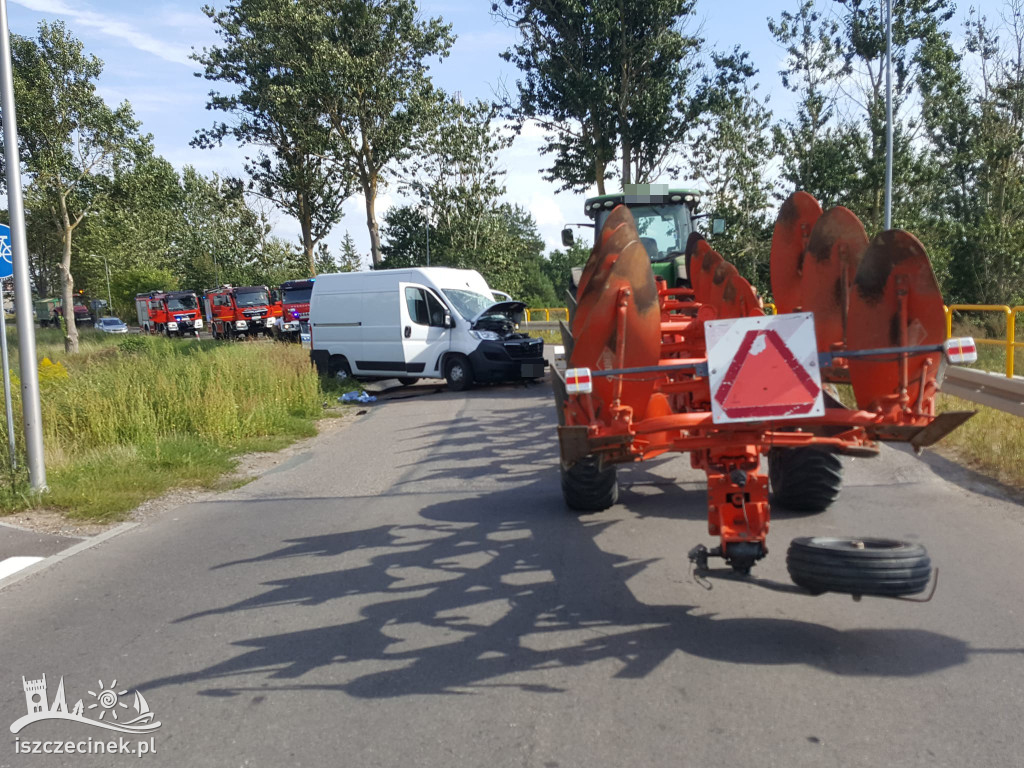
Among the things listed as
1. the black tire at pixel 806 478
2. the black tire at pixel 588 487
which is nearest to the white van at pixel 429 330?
the black tire at pixel 588 487

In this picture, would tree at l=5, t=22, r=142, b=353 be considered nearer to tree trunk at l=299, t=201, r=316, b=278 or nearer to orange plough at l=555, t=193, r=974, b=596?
tree trunk at l=299, t=201, r=316, b=278

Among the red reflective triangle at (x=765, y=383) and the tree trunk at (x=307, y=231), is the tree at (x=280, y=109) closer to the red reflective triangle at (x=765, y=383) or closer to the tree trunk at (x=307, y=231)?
the tree trunk at (x=307, y=231)

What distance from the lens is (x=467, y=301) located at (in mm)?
17984

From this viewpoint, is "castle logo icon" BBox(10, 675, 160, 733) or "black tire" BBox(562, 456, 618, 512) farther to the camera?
"black tire" BBox(562, 456, 618, 512)

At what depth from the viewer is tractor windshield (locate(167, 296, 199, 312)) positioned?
45.8 m

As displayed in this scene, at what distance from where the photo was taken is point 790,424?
4.36m

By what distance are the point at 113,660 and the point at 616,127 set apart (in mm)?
21313

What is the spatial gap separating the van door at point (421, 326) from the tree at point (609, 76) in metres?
8.49

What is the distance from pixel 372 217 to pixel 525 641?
2638 cm

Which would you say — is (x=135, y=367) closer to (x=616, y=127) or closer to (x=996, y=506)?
(x=996, y=506)

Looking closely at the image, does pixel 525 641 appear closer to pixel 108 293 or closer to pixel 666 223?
pixel 666 223

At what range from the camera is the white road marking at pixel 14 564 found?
20.9 ft

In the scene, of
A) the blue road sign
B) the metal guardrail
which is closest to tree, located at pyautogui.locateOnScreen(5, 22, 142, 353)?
the blue road sign

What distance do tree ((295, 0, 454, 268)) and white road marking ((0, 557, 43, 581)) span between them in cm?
2228
